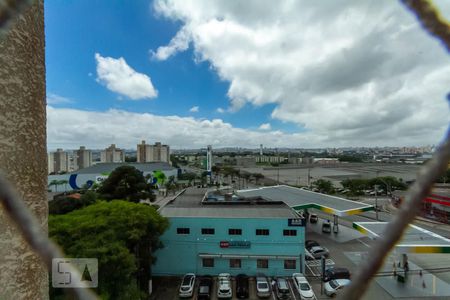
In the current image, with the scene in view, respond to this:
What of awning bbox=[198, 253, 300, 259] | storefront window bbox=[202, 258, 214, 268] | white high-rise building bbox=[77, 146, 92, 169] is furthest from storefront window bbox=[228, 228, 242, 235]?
white high-rise building bbox=[77, 146, 92, 169]

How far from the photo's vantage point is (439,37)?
532 millimetres

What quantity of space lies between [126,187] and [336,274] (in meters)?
12.2

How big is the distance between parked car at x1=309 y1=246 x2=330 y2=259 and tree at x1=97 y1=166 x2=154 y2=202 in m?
9.76

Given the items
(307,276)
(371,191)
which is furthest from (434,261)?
(371,191)

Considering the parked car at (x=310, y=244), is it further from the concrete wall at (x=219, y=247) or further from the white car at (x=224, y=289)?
the white car at (x=224, y=289)

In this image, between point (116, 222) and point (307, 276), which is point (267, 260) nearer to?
point (307, 276)

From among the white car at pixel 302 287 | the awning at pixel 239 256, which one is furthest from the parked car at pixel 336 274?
the awning at pixel 239 256

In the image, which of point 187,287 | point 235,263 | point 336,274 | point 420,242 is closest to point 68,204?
point 187,287

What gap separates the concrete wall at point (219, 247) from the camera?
10898 mm

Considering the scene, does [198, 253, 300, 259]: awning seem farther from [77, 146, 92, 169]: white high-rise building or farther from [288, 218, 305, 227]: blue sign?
[77, 146, 92, 169]: white high-rise building

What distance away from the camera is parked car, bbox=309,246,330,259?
12391mm

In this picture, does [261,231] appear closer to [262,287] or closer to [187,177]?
[262,287]

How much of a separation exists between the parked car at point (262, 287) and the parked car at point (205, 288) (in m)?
1.78

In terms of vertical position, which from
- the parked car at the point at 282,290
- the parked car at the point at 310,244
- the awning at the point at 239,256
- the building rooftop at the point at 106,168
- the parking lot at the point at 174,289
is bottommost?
the parking lot at the point at 174,289
